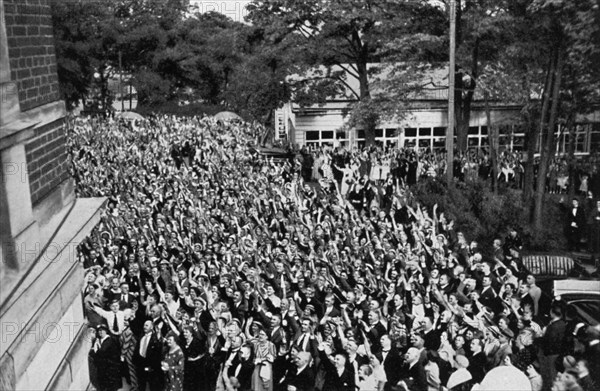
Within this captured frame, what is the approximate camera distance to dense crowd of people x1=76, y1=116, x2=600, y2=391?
27.9 ft

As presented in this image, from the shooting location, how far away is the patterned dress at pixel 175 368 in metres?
8.70

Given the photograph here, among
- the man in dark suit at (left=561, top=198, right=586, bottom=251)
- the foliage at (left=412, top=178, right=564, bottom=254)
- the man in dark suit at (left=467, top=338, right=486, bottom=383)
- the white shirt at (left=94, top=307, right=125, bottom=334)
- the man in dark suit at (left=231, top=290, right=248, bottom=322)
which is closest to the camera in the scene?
the man in dark suit at (left=467, top=338, right=486, bottom=383)

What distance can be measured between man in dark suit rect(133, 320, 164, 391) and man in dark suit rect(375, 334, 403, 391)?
9.61 feet

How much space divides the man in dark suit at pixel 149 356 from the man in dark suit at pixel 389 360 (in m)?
2.93

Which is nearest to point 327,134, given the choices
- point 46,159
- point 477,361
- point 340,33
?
point 340,33

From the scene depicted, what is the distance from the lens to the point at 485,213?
1759 centimetres

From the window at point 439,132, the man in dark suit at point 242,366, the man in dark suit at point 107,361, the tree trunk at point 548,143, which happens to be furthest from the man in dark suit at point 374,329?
the window at point 439,132

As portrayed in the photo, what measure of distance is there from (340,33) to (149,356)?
20.5 metres

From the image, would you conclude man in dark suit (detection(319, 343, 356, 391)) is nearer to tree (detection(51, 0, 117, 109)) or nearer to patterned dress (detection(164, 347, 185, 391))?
patterned dress (detection(164, 347, 185, 391))

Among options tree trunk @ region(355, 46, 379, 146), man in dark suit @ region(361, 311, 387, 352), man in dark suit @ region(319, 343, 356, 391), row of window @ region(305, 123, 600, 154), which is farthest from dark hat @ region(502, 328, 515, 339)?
row of window @ region(305, 123, 600, 154)

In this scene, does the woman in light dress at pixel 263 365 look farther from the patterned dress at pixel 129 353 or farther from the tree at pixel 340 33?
the tree at pixel 340 33

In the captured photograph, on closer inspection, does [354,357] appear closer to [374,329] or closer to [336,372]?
[336,372]

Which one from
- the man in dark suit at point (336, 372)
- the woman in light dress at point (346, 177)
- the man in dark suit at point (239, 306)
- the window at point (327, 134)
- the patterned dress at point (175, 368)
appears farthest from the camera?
the window at point (327, 134)

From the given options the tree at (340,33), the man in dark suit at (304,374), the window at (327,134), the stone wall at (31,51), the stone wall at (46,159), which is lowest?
the man in dark suit at (304,374)
